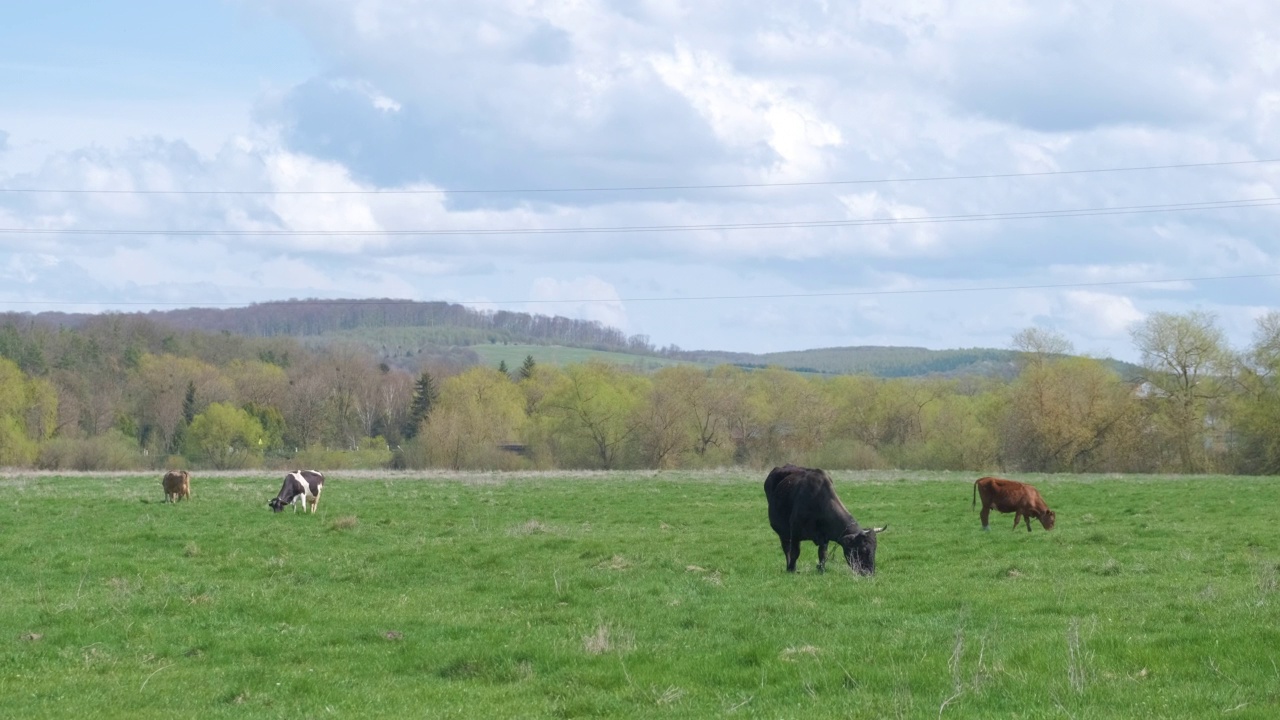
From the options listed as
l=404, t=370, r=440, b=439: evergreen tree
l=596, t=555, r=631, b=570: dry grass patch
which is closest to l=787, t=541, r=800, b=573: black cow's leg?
l=596, t=555, r=631, b=570: dry grass patch

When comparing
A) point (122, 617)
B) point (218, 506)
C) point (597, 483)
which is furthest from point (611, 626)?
point (597, 483)

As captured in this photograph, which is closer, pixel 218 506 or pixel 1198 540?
pixel 1198 540

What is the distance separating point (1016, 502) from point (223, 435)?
7649 centimetres

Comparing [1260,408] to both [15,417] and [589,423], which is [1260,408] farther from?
[15,417]

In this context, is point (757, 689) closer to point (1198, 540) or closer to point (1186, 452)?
point (1198, 540)

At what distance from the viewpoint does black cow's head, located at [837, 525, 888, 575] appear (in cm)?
1755

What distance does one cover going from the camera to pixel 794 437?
8831cm

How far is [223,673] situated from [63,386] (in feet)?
318

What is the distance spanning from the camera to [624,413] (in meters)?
85.2

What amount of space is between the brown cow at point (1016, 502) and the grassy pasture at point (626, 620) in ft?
2.13

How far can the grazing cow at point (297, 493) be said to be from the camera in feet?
102

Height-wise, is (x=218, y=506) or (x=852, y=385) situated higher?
(x=852, y=385)

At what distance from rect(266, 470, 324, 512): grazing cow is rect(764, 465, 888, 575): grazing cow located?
53.0 feet

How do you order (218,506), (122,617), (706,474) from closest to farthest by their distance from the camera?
1. (122,617)
2. (218,506)
3. (706,474)
